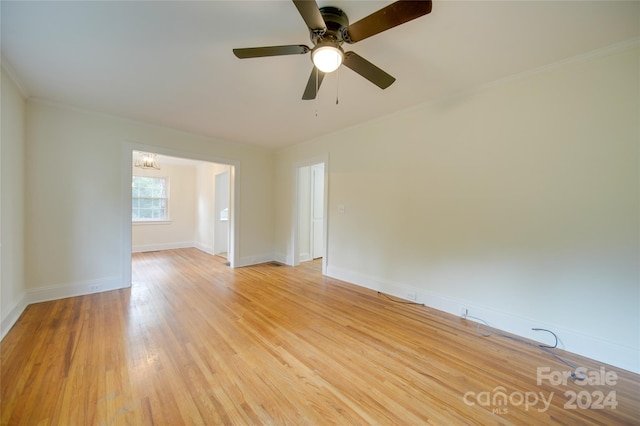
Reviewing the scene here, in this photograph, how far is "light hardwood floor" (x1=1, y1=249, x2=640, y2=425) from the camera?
4.69ft

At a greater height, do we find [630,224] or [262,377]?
[630,224]

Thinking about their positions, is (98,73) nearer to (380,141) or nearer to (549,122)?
(380,141)

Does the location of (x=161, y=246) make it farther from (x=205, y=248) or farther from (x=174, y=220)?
(x=205, y=248)

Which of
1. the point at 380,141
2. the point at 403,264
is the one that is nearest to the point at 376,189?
the point at 380,141

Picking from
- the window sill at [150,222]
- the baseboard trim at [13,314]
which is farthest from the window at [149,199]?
the baseboard trim at [13,314]

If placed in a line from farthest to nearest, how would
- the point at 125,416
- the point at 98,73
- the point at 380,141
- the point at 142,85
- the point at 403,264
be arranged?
the point at 380,141, the point at 403,264, the point at 142,85, the point at 98,73, the point at 125,416

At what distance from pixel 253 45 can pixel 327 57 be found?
77cm

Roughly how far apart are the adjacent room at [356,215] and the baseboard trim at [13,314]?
27mm

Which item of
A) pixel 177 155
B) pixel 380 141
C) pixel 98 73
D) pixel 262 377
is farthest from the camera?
pixel 177 155

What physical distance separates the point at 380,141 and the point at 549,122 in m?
1.81

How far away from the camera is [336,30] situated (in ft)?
5.24

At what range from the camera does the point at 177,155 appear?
402 centimetres

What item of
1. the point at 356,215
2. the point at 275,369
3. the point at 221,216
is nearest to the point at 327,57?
the point at 275,369

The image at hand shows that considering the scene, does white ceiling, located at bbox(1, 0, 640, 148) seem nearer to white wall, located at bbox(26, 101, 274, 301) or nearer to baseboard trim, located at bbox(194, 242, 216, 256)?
white wall, located at bbox(26, 101, 274, 301)
